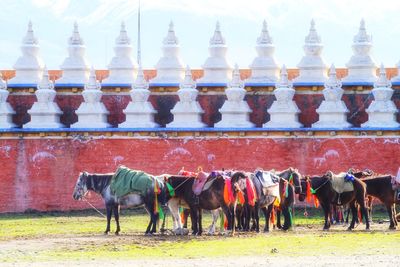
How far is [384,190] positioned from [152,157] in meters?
10.9

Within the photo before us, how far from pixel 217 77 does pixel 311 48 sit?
3.22 meters

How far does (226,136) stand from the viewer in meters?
50.2

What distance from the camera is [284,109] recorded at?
50.1 m

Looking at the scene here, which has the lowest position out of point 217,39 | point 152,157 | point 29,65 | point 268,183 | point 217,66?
point 268,183

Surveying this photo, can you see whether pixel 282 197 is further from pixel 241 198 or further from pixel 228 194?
pixel 228 194

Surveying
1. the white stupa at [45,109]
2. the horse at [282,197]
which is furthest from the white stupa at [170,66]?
the horse at [282,197]

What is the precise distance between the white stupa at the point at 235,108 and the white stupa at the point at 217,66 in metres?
0.83

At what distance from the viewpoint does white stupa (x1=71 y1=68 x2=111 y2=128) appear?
51.2m

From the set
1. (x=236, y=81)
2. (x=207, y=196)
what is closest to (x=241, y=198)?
(x=207, y=196)

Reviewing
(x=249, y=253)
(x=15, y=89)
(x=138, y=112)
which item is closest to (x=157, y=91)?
(x=138, y=112)

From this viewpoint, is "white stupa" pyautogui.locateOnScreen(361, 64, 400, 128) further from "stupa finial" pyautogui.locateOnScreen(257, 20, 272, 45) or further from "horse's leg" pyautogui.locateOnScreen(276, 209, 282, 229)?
"horse's leg" pyautogui.locateOnScreen(276, 209, 282, 229)

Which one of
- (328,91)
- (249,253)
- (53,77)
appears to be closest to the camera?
(249,253)

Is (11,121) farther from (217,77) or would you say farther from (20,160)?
(217,77)

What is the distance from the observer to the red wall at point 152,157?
49.4m
